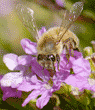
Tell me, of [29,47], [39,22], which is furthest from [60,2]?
[29,47]

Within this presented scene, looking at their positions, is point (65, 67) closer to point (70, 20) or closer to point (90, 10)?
point (70, 20)

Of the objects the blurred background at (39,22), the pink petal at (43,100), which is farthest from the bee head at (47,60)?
the blurred background at (39,22)

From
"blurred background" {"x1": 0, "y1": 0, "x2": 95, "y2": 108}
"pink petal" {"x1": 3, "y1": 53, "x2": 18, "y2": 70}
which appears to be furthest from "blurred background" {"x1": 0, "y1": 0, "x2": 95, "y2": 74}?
"pink petal" {"x1": 3, "y1": 53, "x2": 18, "y2": 70}

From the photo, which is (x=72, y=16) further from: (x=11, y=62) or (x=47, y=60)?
(x=11, y=62)

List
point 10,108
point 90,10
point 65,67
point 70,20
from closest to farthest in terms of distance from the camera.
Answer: point 70,20 < point 65,67 < point 10,108 < point 90,10

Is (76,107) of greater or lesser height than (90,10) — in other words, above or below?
below

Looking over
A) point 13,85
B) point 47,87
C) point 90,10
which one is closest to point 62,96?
point 47,87
